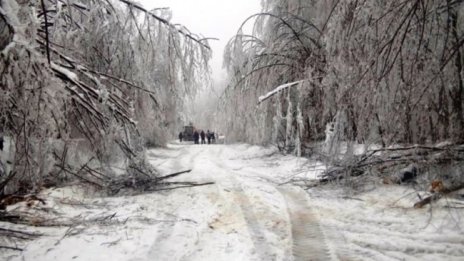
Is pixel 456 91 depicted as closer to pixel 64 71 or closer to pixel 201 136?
pixel 64 71

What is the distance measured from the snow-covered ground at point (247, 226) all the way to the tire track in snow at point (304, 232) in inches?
0.5

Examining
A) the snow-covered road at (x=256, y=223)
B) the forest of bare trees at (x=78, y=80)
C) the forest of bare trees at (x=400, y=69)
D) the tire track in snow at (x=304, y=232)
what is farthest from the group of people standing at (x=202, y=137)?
the forest of bare trees at (x=400, y=69)

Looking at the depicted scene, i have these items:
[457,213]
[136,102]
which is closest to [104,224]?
[136,102]

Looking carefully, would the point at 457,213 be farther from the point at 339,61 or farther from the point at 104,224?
the point at 104,224

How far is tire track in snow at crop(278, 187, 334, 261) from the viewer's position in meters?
4.66

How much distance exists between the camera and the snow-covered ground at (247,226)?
15.4 feet

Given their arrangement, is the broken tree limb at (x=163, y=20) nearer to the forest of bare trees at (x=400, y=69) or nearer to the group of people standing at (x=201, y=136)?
the forest of bare trees at (x=400, y=69)

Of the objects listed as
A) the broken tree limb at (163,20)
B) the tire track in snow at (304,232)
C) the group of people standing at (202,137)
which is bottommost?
the tire track in snow at (304,232)

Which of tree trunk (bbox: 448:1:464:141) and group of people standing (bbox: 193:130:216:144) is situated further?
group of people standing (bbox: 193:130:216:144)

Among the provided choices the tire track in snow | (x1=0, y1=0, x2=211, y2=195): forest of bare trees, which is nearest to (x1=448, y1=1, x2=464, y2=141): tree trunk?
the tire track in snow

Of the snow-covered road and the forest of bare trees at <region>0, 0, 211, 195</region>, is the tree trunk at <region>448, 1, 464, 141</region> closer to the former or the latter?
the snow-covered road

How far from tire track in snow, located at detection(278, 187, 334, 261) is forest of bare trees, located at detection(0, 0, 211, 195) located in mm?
2973

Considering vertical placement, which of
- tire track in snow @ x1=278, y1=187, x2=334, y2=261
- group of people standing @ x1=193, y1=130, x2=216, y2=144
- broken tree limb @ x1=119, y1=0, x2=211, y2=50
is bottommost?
tire track in snow @ x1=278, y1=187, x2=334, y2=261

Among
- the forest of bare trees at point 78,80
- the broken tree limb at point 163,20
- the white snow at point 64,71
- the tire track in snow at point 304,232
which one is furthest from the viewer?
the broken tree limb at point 163,20
